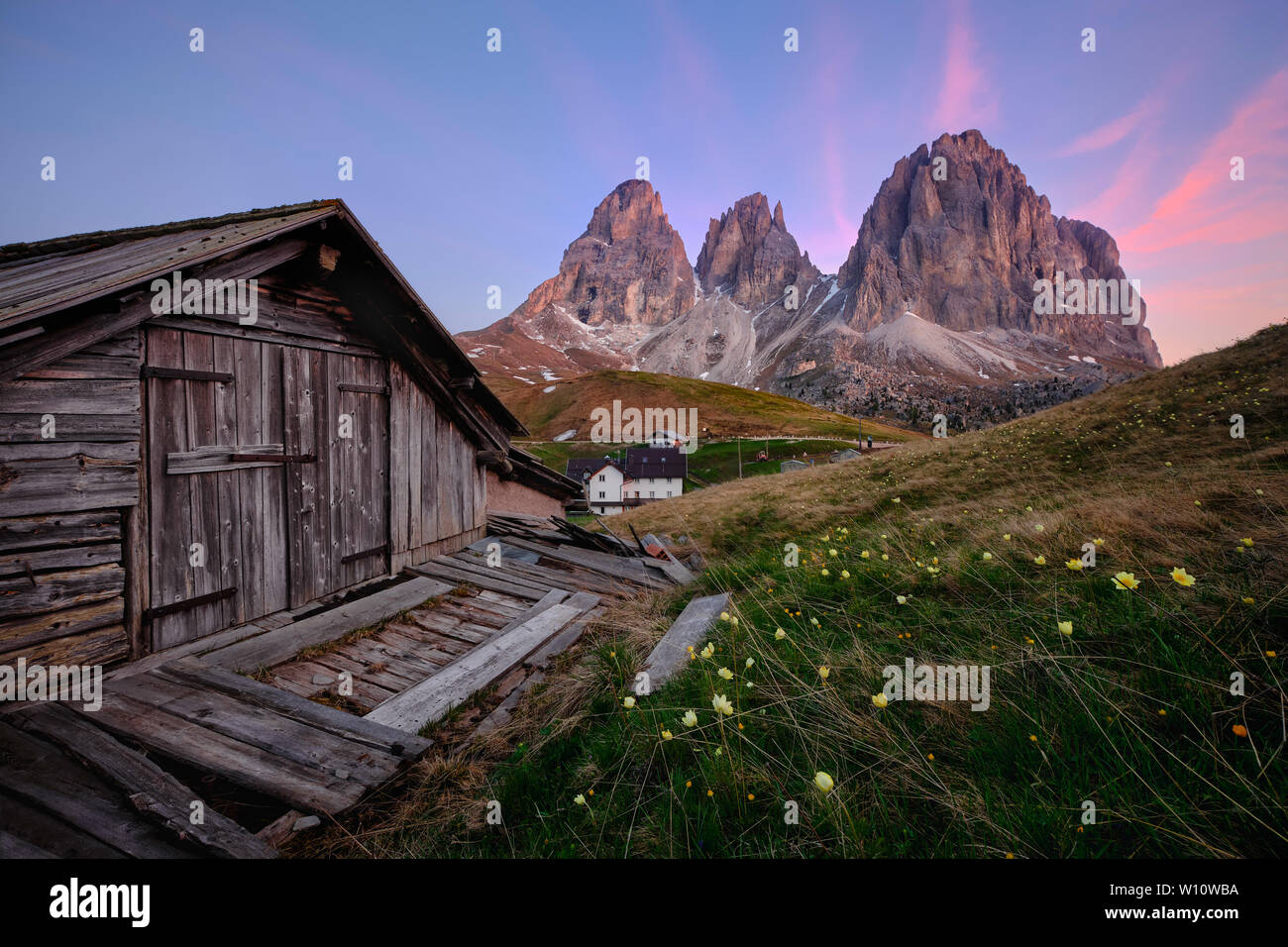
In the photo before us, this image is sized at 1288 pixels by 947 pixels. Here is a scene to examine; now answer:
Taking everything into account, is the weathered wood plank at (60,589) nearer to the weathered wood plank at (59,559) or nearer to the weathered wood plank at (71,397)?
the weathered wood plank at (59,559)

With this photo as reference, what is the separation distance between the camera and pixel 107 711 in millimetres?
3869

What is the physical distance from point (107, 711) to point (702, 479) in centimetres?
6664

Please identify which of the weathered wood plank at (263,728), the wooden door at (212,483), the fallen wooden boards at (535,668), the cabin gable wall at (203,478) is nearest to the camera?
the weathered wood plank at (263,728)

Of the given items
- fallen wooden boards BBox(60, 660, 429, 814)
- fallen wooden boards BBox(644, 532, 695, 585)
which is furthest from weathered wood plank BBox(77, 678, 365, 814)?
fallen wooden boards BBox(644, 532, 695, 585)

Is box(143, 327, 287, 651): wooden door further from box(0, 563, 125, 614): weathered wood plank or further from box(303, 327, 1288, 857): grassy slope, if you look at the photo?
box(303, 327, 1288, 857): grassy slope

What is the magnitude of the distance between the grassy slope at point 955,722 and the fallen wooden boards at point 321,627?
2.68m

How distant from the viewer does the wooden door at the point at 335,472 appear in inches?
245

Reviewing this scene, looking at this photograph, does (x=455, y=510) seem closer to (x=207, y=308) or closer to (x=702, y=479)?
(x=207, y=308)

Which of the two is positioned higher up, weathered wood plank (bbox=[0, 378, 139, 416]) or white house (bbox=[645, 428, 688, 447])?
Result: white house (bbox=[645, 428, 688, 447])

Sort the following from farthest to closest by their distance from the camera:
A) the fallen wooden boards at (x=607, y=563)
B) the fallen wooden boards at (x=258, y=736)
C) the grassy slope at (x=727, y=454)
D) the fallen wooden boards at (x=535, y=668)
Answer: the grassy slope at (x=727, y=454)
the fallen wooden boards at (x=607, y=563)
the fallen wooden boards at (x=535, y=668)
the fallen wooden boards at (x=258, y=736)

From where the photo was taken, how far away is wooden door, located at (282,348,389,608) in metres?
6.22

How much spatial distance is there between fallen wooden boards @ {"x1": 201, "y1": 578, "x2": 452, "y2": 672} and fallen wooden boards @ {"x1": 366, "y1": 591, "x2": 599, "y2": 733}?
145 centimetres


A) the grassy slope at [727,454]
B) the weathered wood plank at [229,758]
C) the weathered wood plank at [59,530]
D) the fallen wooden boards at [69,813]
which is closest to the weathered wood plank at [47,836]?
the fallen wooden boards at [69,813]

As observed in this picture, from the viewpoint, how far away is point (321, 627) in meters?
5.65
